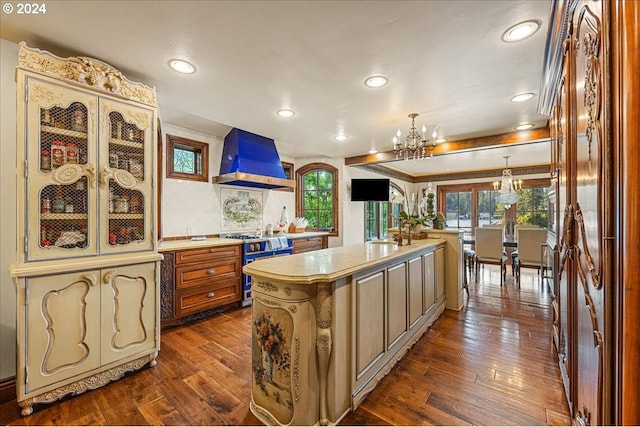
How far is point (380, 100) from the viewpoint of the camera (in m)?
2.71

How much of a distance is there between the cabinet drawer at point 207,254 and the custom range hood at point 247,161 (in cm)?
98

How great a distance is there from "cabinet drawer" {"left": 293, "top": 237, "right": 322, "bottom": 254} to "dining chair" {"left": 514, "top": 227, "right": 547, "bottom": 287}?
12.2 feet

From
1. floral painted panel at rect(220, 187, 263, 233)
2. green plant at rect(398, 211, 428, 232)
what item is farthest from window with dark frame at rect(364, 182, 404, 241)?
green plant at rect(398, 211, 428, 232)

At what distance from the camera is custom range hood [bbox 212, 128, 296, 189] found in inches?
152

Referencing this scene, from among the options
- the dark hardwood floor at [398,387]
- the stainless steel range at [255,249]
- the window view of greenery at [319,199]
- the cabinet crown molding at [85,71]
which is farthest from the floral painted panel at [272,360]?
the window view of greenery at [319,199]

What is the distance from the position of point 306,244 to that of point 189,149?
2426 mm

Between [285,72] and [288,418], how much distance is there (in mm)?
2422

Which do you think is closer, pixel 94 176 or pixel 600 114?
pixel 600 114

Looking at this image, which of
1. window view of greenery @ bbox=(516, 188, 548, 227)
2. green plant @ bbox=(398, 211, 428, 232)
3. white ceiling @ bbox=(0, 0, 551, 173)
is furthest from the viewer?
window view of greenery @ bbox=(516, 188, 548, 227)

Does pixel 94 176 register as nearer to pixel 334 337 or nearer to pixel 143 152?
pixel 143 152

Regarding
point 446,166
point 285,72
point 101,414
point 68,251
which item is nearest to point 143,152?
point 68,251

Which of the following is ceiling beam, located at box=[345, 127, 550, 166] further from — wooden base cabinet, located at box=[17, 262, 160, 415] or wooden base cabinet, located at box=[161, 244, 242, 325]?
wooden base cabinet, located at box=[17, 262, 160, 415]

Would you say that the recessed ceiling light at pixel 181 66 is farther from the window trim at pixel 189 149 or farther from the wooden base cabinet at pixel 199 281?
the wooden base cabinet at pixel 199 281

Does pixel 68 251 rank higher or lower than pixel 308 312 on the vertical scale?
higher
